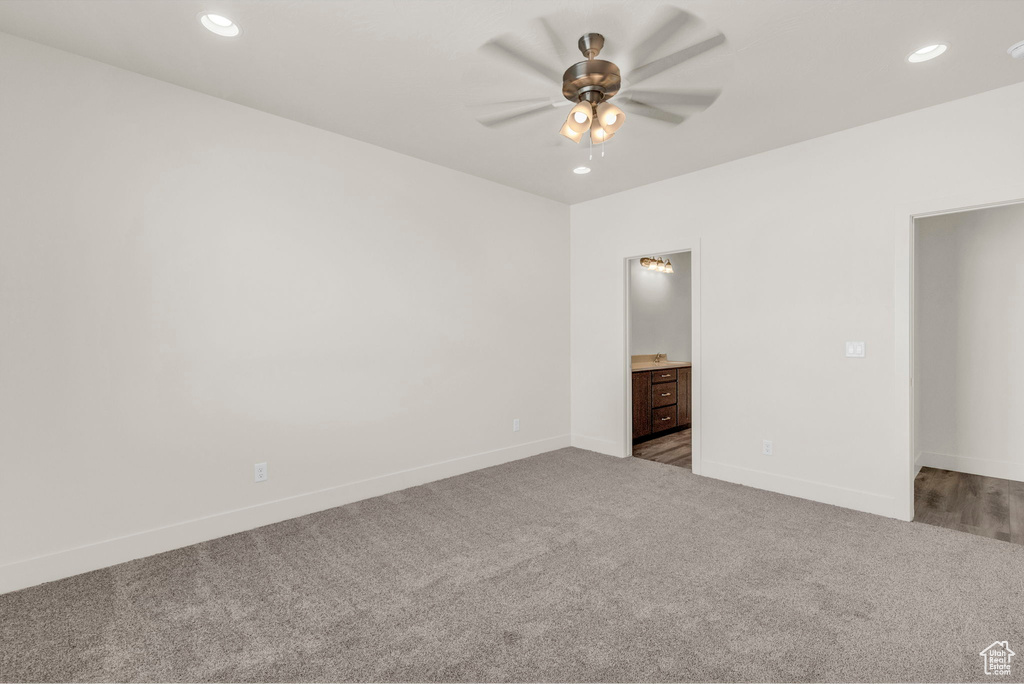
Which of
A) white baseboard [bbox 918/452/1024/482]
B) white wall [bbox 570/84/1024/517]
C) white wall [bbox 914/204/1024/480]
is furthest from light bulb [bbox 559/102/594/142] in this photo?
white baseboard [bbox 918/452/1024/482]

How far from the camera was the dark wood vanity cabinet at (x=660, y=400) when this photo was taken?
5.27m

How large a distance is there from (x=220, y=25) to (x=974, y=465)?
6272 millimetres

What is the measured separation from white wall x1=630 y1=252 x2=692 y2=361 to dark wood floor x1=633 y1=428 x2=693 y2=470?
1310 millimetres

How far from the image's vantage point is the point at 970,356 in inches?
161

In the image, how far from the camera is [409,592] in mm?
2271

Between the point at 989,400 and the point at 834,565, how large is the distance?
9.53ft

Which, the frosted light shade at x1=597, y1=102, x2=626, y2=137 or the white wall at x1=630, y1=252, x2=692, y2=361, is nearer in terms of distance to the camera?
the frosted light shade at x1=597, y1=102, x2=626, y2=137

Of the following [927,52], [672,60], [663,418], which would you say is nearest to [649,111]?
[672,60]

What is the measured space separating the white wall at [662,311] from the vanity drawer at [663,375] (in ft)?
2.17

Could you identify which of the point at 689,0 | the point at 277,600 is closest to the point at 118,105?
the point at 277,600

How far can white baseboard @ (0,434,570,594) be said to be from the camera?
2357 mm

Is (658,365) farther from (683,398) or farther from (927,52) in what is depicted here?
(927,52)

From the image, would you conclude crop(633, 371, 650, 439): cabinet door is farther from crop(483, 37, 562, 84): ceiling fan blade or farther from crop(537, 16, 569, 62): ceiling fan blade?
crop(537, 16, 569, 62): ceiling fan blade

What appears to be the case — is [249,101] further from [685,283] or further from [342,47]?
[685,283]
